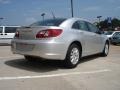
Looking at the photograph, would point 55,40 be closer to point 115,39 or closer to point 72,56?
point 72,56

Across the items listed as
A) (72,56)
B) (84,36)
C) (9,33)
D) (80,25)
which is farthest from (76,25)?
(9,33)

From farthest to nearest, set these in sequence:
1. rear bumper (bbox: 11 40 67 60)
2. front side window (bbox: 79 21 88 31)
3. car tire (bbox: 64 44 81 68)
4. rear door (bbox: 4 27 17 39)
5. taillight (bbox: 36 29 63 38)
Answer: rear door (bbox: 4 27 17 39)
front side window (bbox: 79 21 88 31)
car tire (bbox: 64 44 81 68)
taillight (bbox: 36 29 63 38)
rear bumper (bbox: 11 40 67 60)

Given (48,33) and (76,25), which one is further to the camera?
(76,25)

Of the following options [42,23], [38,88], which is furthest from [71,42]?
[38,88]

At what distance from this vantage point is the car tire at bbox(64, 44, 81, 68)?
307 inches

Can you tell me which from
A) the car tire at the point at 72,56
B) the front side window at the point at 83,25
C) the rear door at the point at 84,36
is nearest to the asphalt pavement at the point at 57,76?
the car tire at the point at 72,56

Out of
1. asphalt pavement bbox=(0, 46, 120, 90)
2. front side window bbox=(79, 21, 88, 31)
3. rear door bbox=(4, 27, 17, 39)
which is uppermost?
front side window bbox=(79, 21, 88, 31)

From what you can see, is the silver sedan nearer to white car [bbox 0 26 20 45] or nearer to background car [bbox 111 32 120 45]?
white car [bbox 0 26 20 45]

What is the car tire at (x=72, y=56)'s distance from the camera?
780cm

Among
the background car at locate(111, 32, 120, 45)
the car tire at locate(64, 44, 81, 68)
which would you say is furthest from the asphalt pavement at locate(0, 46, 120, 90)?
the background car at locate(111, 32, 120, 45)

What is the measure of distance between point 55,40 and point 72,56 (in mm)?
981

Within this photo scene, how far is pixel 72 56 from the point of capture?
802cm

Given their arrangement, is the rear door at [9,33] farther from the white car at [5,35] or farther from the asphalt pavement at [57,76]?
the asphalt pavement at [57,76]

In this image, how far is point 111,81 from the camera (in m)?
6.42
